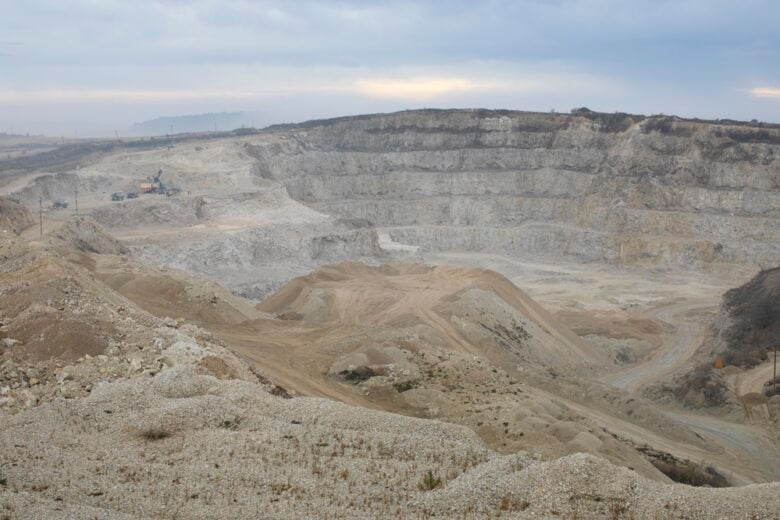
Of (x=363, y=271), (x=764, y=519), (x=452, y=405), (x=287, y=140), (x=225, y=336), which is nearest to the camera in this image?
(x=764, y=519)

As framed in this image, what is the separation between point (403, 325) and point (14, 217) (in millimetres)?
25610

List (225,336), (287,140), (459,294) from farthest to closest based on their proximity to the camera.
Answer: (287,140) < (459,294) < (225,336)

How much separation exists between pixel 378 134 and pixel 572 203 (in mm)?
25679

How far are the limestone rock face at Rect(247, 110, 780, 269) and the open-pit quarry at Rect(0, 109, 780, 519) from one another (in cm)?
27

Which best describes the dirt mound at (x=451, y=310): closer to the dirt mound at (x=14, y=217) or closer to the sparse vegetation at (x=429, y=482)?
the dirt mound at (x=14, y=217)

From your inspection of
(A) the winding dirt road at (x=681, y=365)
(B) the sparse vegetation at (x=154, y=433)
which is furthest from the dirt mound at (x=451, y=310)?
(B) the sparse vegetation at (x=154, y=433)

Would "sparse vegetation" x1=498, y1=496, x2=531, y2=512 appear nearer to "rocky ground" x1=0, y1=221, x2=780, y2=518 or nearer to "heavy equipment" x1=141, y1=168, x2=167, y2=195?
"rocky ground" x1=0, y1=221, x2=780, y2=518

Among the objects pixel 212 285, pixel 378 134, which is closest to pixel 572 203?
pixel 378 134

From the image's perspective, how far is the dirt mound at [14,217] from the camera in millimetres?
43094

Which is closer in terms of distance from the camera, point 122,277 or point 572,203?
point 122,277

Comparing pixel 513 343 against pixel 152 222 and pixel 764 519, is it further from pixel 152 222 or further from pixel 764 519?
pixel 152 222

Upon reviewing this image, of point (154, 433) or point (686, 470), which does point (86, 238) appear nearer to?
point (154, 433)

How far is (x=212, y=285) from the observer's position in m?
34.8

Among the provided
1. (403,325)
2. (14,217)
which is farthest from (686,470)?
(14,217)
